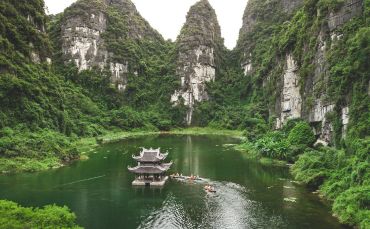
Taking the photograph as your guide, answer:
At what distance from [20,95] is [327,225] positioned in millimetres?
56792

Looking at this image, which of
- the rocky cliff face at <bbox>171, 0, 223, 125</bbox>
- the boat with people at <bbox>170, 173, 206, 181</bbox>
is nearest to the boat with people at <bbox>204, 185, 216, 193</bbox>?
the boat with people at <bbox>170, 173, 206, 181</bbox>

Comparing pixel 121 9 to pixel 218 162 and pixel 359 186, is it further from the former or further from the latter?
pixel 359 186

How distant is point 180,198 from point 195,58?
377 feet

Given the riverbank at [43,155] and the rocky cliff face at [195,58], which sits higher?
the rocky cliff face at [195,58]

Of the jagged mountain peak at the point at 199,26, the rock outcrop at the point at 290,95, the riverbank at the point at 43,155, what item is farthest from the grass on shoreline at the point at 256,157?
the jagged mountain peak at the point at 199,26

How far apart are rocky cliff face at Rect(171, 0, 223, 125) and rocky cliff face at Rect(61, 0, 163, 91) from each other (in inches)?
756

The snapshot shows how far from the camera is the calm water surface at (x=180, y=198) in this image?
34.1 meters

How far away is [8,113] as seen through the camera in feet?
222

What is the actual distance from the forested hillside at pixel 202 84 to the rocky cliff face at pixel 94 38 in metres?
0.36

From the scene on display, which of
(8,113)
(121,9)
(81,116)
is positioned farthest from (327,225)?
(121,9)

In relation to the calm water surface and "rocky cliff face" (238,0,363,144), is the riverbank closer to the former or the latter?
the calm water surface

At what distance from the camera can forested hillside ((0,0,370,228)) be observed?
48688 millimetres

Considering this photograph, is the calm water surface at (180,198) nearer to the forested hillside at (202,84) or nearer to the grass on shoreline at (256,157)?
the grass on shoreline at (256,157)

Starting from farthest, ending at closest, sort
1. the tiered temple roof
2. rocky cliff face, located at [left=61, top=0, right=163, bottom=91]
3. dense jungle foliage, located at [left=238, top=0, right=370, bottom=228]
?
1. rocky cliff face, located at [left=61, top=0, right=163, bottom=91]
2. the tiered temple roof
3. dense jungle foliage, located at [left=238, top=0, right=370, bottom=228]
